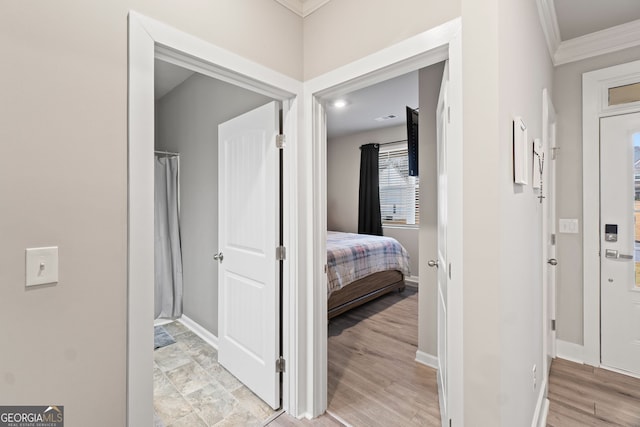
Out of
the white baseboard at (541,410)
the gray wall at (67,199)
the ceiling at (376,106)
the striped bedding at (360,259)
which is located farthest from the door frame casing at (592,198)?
the gray wall at (67,199)

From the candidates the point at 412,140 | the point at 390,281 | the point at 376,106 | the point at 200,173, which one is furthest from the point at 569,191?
the point at 200,173

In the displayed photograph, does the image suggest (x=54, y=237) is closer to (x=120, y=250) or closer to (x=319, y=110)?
(x=120, y=250)

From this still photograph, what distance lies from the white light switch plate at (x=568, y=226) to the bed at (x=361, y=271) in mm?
1992

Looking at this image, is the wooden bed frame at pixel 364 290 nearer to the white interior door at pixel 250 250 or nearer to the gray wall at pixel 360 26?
the white interior door at pixel 250 250

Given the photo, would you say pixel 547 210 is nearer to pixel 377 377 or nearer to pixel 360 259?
pixel 377 377

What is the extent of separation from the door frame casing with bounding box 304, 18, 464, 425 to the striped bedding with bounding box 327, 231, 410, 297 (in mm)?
1306

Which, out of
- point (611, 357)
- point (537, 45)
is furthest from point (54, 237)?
point (611, 357)

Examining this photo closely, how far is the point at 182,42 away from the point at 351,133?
4.91m

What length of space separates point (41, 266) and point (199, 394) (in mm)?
1594

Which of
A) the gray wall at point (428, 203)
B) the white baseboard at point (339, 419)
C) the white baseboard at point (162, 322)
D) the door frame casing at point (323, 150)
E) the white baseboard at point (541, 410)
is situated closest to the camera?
the door frame casing at point (323, 150)

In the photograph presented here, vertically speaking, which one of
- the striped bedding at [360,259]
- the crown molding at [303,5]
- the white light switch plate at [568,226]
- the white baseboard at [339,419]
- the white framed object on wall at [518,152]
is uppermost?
the crown molding at [303,5]

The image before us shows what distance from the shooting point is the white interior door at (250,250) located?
1905 millimetres

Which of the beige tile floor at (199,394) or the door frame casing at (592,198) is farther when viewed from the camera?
the door frame casing at (592,198)

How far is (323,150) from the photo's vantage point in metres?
1.86
